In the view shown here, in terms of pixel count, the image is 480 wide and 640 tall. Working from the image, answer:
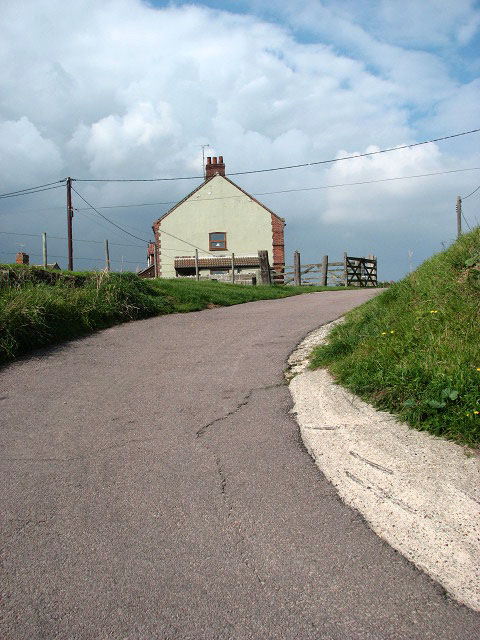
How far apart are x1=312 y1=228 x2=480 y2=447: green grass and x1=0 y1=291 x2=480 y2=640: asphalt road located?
982 mm

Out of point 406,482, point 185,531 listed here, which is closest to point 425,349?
point 406,482

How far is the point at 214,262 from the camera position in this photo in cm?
4259

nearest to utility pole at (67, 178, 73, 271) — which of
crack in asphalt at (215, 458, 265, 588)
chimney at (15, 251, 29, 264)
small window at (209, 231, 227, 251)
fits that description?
chimney at (15, 251, 29, 264)

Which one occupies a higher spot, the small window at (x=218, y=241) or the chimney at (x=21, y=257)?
the small window at (x=218, y=241)

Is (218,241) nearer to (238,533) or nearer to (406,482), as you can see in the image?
(406,482)

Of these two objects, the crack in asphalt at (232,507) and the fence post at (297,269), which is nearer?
the crack in asphalt at (232,507)

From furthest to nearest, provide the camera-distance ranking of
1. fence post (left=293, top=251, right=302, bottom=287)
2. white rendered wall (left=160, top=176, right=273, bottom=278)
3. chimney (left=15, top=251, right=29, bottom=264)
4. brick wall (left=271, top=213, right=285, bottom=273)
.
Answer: white rendered wall (left=160, top=176, right=273, bottom=278)
brick wall (left=271, top=213, right=285, bottom=273)
fence post (left=293, top=251, right=302, bottom=287)
chimney (left=15, top=251, right=29, bottom=264)

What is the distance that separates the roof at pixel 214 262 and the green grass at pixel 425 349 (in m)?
33.9

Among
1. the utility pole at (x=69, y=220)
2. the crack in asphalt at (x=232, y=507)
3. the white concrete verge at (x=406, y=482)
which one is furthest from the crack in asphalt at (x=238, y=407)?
the utility pole at (x=69, y=220)

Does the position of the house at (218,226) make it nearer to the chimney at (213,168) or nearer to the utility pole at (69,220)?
the chimney at (213,168)

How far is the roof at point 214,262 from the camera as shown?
139 feet

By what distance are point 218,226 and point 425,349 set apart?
132 ft

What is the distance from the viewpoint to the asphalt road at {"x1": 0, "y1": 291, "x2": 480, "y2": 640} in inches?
107

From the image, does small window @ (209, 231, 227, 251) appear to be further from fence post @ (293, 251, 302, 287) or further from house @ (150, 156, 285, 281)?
fence post @ (293, 251, 302, 287)
